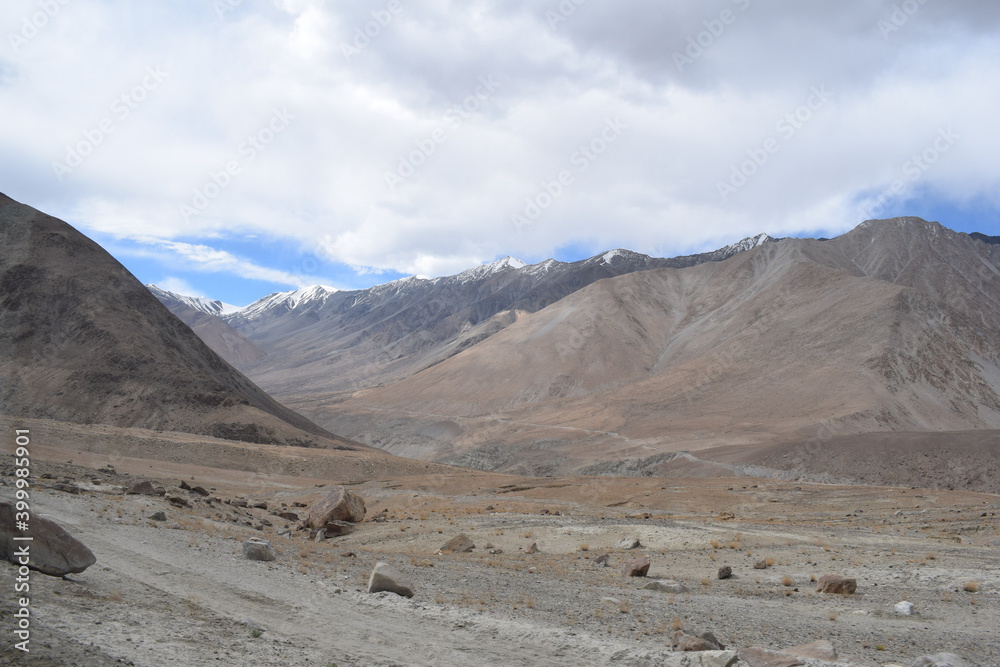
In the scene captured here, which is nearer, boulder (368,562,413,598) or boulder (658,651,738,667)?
boulder (658,651,738,667)

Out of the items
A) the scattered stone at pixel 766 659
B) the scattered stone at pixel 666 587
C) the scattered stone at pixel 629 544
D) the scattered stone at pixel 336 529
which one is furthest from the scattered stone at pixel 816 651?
the scattered stone at pixel 336 529

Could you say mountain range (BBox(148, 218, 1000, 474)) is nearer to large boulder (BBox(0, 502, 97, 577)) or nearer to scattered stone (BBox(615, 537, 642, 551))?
scattered stone (BBox(615, 537, 642, 551))

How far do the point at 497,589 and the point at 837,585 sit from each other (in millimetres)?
8003

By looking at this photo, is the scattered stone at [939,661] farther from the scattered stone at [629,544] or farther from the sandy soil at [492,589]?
the scattered stone at [629,544]

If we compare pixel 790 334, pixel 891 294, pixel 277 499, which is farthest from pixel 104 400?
pixel 891 294

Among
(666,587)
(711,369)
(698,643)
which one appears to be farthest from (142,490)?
(711,369)

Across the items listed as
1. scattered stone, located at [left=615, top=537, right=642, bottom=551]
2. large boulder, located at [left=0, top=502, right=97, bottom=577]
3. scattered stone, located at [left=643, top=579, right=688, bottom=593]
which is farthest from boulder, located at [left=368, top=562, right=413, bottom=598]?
scattered stone, located at [left=615, top=537, right=642, bottom=551]

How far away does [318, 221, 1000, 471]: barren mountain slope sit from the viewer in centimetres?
7900

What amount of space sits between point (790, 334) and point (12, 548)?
10654cm

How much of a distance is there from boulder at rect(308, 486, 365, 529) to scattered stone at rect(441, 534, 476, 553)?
23.6 ft

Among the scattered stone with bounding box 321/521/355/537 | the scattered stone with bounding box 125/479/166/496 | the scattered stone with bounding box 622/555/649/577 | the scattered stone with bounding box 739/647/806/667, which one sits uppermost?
the scattered stone with bounding box 739/647/806/667

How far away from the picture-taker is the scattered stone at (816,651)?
9312mm

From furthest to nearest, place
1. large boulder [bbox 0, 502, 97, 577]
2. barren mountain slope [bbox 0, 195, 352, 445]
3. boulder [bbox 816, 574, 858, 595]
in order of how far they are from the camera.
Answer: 1. barren mountain slope [bbox 0, 195, 352, 445]
2. boulder [bbox 816, 574, 858, 595]
3. large boulder [bbox 0, 502, 97, 577]

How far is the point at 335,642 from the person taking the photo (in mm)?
9391
